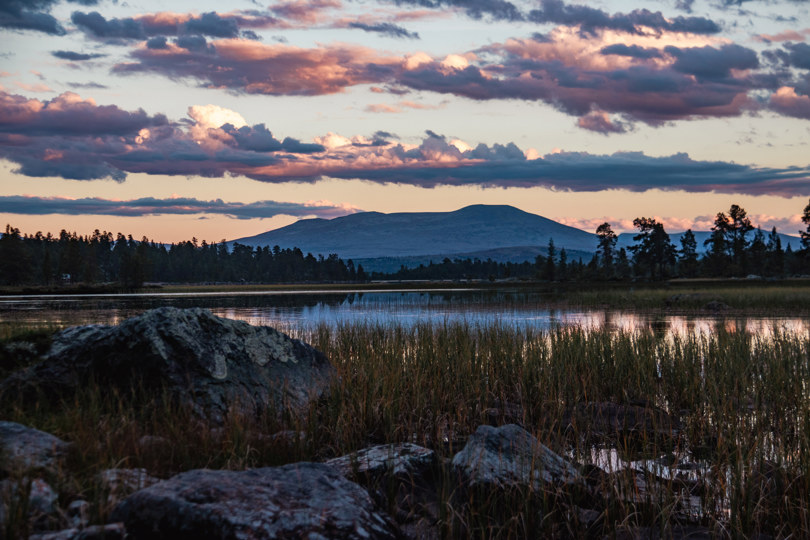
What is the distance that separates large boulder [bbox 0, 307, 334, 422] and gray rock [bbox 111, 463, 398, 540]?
3.73m

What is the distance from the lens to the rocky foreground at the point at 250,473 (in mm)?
4520

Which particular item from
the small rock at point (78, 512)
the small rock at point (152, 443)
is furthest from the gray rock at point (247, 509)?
the small rock at point (152, 443)

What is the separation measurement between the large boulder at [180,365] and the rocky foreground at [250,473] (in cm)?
2

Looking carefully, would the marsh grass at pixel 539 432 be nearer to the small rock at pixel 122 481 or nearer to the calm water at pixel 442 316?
the small rock at pixel 122 481

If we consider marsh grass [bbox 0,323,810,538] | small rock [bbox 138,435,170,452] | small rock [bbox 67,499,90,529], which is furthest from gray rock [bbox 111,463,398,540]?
small rock [bbox 138,435,170,452]

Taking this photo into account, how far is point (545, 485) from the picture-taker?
645 cm

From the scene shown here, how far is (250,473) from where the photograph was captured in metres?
5.12

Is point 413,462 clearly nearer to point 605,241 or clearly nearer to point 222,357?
point 222,357

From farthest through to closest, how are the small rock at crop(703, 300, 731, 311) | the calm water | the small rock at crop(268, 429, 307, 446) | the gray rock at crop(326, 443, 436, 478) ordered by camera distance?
the small rock at crop(703, 300, 731, 311) < the calm water < the small rock at crop(268, 429, 307, 446) < the gray rock at crop(326, 443, 436, 478)

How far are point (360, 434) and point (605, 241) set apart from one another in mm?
133401

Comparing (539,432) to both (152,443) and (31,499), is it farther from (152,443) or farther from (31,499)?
(31,499)

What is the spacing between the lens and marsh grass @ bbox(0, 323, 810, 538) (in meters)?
6.08

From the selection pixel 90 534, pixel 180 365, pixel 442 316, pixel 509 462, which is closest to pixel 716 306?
pixel 442 316

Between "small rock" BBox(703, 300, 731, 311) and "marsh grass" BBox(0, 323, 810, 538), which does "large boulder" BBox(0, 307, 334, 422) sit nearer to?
"marsh grass" BBox(0, 323, 810, 538)
